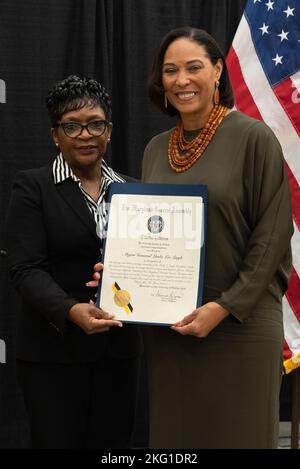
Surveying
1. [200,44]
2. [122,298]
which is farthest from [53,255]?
[200,44]

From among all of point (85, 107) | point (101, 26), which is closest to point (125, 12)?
point (101, 26)

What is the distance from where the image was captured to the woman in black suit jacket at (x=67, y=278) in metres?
1.97

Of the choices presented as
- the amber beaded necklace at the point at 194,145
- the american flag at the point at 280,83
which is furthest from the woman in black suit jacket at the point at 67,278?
the american flag at the point at 280,83

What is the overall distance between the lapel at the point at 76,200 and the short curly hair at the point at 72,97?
0.20m

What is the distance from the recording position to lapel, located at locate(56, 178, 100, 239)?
1989mm

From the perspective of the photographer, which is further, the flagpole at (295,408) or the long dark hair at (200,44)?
the flagpole at (295,408)

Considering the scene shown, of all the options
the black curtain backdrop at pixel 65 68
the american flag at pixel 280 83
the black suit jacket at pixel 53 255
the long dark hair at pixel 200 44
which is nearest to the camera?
the long dark hair at pixel 200 44

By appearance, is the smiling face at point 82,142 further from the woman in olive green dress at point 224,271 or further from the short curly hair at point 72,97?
the woman in olive green dress at point 224,271

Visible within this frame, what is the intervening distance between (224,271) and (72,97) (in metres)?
0.73

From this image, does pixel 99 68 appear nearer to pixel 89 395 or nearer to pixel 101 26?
pixel 101 26

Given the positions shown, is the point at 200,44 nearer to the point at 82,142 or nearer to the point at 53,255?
the point at 82,142

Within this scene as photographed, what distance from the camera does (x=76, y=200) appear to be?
2010 millimetres

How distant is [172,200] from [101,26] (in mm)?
1755

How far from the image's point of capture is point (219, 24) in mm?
3385
